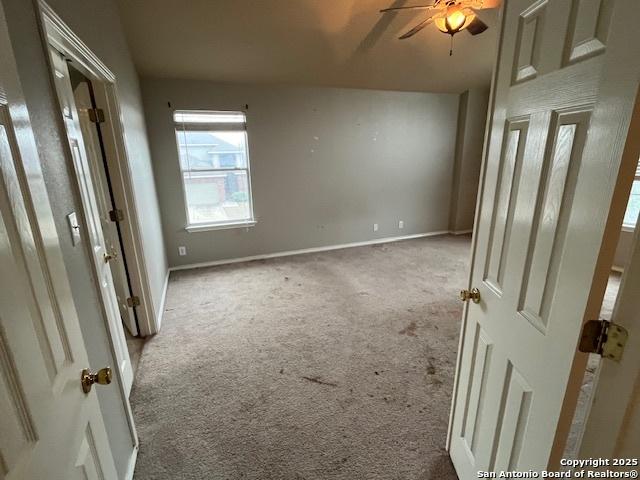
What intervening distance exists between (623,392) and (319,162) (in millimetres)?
4119

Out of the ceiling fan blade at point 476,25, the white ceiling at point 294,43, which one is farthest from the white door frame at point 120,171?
the ceiling fan blade at point 476,25

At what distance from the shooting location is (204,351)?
244cm

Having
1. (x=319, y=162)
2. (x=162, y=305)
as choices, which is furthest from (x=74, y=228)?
(x=319, y=162)

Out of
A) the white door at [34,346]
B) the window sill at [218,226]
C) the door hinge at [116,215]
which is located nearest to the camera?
the white door at [34,346]

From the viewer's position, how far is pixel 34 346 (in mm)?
594

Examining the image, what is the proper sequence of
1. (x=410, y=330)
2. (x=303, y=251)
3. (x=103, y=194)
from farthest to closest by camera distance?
1. (x=303, y=251)
2. (x=410, y=330)
3. (x=103, y=194)

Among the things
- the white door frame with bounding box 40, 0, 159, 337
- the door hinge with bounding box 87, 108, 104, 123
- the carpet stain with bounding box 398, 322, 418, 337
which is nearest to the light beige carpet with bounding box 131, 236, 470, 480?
the carpet stain with bounding box 398, 322, 418, 337

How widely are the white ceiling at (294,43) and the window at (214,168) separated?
19.6 inches

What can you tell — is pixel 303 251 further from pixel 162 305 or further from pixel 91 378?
pixel 91 378

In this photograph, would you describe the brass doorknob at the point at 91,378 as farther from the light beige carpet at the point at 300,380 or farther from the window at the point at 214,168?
the window at the point at 214,168

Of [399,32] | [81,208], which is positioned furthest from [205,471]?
[399,32]

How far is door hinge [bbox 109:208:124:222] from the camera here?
89.5 inches

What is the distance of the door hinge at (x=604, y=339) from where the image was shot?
669mm

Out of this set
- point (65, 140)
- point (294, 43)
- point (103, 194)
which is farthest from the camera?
point (294, 43)
